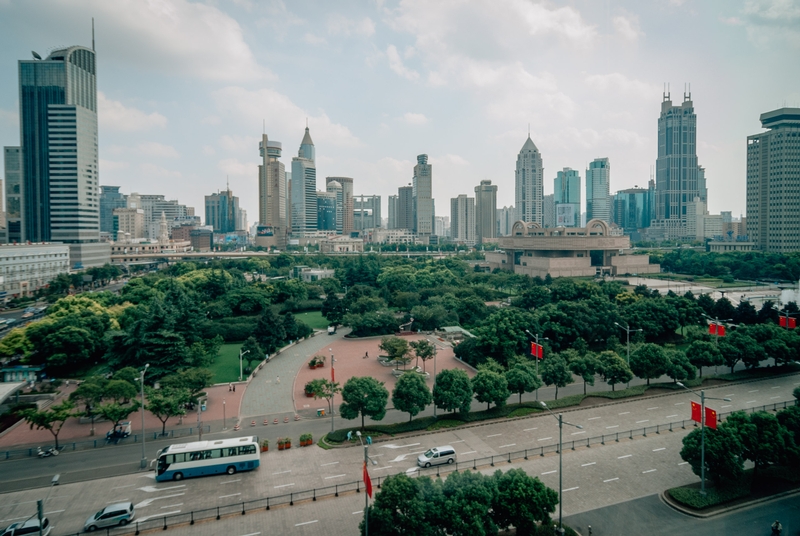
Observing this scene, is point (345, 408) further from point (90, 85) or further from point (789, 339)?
point (90, 85)

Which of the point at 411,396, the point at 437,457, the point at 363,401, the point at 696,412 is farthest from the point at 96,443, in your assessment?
the point at 696,412

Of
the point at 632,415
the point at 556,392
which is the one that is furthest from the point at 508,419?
the point at 632,415

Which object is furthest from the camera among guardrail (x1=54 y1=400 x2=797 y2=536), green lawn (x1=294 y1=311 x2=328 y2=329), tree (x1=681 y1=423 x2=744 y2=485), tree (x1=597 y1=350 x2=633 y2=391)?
green lawn (x1=294 y1=311 x2=328 y2=329)

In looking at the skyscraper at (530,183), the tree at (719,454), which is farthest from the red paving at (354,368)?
the skyscraper at (530,183)

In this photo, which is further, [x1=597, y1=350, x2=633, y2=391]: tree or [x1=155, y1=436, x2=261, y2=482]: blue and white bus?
[x1=597, y1=350, x2=633, y2=391]: tree

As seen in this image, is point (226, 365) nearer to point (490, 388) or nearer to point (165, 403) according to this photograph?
point (165, 403)

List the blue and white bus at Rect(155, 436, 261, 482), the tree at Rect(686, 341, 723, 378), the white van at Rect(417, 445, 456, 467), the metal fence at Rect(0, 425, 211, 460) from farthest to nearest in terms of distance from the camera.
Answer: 1. the tree at Rect(686, 341, 723, 378)
2. the metal fence at Rect(0, 425, 211, 460)
3. the white van at Rect(417, 445, 456, 467)
4. the blue and white bus at Rect(155, 436, 261, 482)

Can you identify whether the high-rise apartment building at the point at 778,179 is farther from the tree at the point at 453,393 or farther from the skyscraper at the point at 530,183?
the tree at the point at 453,393

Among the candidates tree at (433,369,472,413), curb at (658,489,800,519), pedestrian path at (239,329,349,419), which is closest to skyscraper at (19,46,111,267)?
pedestrian path at (239,329,349,419)

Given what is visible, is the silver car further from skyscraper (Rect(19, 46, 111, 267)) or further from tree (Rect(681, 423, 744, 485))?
skyscraper (Rect(19, 46, 111, 267))
